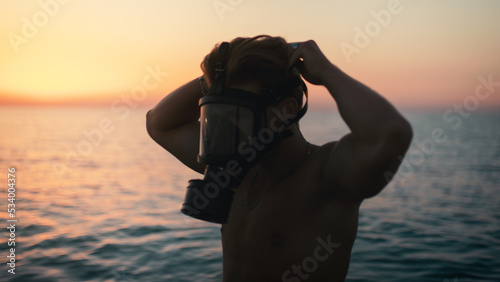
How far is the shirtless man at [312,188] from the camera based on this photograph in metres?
1.88

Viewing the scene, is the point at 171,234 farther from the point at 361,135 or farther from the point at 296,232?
the point at 361,135

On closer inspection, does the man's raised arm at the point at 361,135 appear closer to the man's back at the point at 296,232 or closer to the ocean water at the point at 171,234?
the man's back at the point at 296,232

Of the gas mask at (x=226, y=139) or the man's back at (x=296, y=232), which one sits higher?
the gas mask at (x=226, y=139)

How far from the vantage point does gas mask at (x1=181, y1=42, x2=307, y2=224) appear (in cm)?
218

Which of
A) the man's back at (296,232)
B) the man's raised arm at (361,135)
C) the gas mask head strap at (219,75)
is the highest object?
the gas mask head strap at (219,75)

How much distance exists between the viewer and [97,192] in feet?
49.0

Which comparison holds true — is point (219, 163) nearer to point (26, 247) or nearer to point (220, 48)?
point (220, 48)

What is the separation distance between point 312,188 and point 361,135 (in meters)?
0.52

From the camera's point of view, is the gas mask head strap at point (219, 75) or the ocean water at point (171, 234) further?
the ocean water at point (171, 234)

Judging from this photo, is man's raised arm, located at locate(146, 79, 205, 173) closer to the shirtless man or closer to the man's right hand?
the shirtless man

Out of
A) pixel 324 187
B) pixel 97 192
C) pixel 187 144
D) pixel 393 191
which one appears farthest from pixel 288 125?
pixel 393 191

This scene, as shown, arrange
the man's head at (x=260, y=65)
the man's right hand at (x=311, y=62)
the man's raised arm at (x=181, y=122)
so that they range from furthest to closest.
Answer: the man's raised arm at (x=181, y=122)
the man's head at (x=260, y=65)
the man's right hand at (x=311, y=62)

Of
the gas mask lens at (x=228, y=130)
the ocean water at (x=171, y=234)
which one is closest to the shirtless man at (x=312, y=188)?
the gas mask lens at (x=228, y=130)

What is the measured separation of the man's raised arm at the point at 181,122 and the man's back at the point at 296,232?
52 cm
